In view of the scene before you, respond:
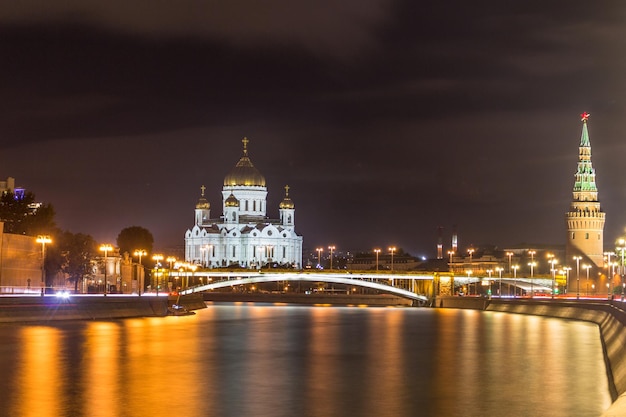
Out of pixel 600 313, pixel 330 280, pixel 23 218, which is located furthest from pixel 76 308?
pixel 330 280

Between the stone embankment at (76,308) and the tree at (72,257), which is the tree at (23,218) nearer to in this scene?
the tree at (72,257)

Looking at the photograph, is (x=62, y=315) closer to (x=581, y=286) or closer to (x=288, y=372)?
(x=288, y=372)

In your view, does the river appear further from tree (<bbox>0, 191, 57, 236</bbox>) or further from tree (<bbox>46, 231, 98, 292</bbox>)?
tree (<bbox>0, 191, 57, 236</bbox>)

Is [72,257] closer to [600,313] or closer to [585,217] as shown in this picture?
[600,313]

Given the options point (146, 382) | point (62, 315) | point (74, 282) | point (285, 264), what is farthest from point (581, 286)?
point (146, 382)

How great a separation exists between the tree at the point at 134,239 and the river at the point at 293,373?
9000 cm

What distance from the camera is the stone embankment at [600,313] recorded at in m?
31.0

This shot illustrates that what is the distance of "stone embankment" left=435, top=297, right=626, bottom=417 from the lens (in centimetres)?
3103

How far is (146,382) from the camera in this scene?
107ft

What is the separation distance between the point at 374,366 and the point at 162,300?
4484 centimetres

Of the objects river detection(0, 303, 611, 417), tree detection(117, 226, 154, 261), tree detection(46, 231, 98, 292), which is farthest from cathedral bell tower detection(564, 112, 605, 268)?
river detection(0, 303, 611, 417)

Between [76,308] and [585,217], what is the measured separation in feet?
394

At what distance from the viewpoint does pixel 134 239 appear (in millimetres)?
151750

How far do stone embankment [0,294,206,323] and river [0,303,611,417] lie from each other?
1615 millimetres
